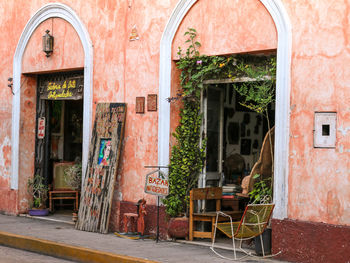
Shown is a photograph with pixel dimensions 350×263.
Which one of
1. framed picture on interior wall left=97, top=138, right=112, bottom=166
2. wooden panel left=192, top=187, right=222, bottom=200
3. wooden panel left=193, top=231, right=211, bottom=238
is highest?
framed picture on interior wall left=97, top=138, right=112, bottom=166

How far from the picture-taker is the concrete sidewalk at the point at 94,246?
749 cm

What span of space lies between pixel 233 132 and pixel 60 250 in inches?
146

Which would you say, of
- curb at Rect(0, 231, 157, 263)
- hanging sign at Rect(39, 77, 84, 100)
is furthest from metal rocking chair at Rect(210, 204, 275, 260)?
hanging sign at Rect(39, 77, 84, 100)

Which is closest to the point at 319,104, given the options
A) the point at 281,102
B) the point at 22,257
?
the point at 281,102

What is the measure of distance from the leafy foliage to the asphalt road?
2911mm

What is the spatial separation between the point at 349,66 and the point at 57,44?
6098mm

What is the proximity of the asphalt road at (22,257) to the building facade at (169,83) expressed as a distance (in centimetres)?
168

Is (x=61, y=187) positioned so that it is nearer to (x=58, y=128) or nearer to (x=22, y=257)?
(x=58, y=128)

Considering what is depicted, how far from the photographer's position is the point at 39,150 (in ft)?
39.4

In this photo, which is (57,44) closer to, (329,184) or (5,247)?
(5,247)

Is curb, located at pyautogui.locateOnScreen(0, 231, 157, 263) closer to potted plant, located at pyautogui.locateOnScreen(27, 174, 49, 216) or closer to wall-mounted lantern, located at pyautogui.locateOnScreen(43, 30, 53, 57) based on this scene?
potted plant, located at pyautogui.locateOnScreen(27, 174, 49, 216)

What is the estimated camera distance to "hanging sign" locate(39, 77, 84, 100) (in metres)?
10.8

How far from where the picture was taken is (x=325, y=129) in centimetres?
708

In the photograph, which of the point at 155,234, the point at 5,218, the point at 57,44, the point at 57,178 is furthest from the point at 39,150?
the point at 155,234
